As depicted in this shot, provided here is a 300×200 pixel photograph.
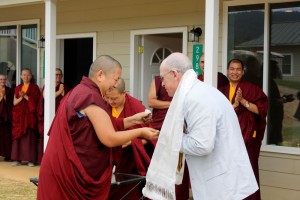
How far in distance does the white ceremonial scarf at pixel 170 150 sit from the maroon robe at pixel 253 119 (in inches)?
99.9

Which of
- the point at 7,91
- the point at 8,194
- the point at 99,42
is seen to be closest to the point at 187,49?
the point at 99,42

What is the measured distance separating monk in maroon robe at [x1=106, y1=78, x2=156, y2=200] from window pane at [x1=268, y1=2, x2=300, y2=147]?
2072 mm

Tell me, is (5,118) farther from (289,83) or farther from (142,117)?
(142,117)

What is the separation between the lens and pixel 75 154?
3684mm

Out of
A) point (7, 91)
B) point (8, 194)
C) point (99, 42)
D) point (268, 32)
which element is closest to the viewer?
point (268, 32)

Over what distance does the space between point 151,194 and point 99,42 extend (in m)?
5.21

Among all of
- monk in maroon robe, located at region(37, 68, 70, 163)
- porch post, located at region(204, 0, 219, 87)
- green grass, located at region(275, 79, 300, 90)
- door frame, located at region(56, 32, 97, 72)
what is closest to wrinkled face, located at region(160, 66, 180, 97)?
porch post, located at region(204, 0, 219, 87)

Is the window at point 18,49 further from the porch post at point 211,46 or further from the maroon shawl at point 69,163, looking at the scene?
the maroon shawl at point 69,163

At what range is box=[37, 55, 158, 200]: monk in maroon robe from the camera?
3.66 meters

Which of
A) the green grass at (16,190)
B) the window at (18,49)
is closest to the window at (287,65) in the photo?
the green grass at (16,190)

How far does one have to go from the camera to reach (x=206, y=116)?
3146 millimetres

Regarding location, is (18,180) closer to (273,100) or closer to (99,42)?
(99,42)

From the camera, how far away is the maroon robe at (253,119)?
19.2 ft

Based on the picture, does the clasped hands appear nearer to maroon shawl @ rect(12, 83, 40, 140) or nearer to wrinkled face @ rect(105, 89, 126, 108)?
wrinkled face @ rect(105, 89, 126, 108)
